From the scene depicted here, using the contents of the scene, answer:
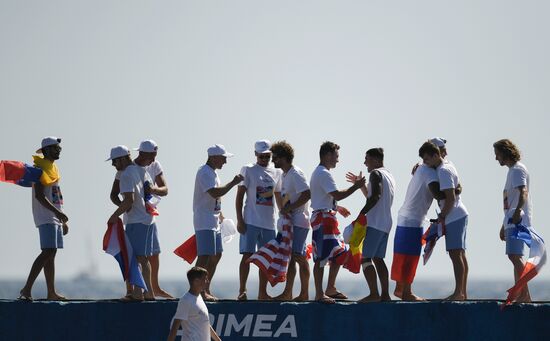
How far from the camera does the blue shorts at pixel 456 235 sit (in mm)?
15148

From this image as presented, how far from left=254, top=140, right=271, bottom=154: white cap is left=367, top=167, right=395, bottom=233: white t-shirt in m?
1.65

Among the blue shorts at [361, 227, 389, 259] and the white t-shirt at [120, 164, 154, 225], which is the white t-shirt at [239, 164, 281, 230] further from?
the blue shorts at [361, 227, 389, 259]

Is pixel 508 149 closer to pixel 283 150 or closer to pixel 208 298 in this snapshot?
pixel 283 150

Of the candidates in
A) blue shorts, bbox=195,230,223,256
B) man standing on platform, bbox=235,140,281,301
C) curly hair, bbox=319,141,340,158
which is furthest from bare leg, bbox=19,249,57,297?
curly hair, bbox=319,141,340,158

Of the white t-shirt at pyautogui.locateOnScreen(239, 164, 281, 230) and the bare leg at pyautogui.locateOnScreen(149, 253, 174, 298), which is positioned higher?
the white t-shirt at pyautogui.locateOnScreen(239, 164, 281, 230)

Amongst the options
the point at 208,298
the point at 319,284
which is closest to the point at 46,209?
the point at 208,298

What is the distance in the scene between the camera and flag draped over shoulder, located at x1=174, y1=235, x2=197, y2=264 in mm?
16734

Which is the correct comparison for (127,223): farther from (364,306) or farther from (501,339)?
(501,339)

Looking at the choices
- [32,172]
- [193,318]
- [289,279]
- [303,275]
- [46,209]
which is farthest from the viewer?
[46,209]

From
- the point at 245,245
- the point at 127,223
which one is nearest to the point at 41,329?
the point at 127,223

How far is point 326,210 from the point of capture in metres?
15.6

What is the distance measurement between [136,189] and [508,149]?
4.97m

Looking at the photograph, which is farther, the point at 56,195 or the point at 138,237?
the point at 56,195

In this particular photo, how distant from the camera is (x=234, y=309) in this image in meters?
15.6
